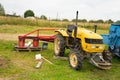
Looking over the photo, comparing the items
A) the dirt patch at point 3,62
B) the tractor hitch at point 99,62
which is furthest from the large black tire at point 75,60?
the dirt patch at point 3,62

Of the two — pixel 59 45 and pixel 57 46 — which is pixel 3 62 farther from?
pixel 57 46

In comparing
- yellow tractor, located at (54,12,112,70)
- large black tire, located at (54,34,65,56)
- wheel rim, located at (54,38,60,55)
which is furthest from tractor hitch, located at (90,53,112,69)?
wheel rim, located at (54,38,60,55)

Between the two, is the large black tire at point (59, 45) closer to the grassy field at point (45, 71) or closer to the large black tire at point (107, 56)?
the grassy field at point (45, 71)

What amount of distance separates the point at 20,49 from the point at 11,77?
4.28 m

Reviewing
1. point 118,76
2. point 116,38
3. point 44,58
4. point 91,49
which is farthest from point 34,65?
point 116,38

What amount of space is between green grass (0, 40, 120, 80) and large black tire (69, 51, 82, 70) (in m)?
0.16

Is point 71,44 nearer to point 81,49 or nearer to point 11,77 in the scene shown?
point 81,49

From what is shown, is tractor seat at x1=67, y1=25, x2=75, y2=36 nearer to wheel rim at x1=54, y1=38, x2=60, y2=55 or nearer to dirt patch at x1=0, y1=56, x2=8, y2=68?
wheel rim at x1=54, y1=38, x2=60, y2=55

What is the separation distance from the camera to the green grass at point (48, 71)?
8.73 metres

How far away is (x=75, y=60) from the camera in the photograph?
32.1 ft

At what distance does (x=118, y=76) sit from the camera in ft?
31.7

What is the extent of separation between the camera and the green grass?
28.6ft

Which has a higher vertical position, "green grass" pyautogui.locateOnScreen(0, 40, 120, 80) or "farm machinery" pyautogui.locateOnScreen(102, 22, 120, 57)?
"farm machinery" pyautogui.locateOnScreen(102, 22, 120, 57)

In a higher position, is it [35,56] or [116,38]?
[116,38]
